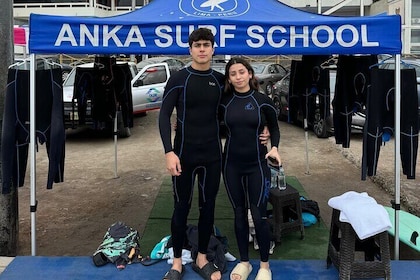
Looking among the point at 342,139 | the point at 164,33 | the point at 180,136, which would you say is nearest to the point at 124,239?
the point at 180,136

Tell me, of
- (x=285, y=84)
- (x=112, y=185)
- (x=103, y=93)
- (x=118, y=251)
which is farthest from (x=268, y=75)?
(x=118, y=251)

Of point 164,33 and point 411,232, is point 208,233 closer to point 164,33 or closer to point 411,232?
point 164,33

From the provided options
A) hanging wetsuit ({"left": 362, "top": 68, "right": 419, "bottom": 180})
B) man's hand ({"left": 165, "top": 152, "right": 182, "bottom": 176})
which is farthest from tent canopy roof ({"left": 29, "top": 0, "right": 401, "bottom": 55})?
man's hand ({"left": 165, "top": 152, "right": 182, "bottom": 176})

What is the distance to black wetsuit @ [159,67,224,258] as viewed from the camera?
3578mm

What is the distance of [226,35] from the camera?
4.17 meters

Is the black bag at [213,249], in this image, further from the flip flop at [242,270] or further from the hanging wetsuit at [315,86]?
the hanging wetsuit at [315,86]

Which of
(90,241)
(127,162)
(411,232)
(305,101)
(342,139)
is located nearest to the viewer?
(411,232)

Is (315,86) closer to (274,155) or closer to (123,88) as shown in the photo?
(123,88)

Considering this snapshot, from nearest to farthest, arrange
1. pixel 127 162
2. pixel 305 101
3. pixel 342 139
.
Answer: pixel 342 139
pixel 305 101
pixel 127 162

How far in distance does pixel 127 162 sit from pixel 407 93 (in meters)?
6.46

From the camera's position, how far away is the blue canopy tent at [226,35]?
4.09 m

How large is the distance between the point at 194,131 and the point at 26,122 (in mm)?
1797

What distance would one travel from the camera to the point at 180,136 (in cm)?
366

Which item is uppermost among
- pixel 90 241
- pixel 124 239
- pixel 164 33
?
pixel 164 33
